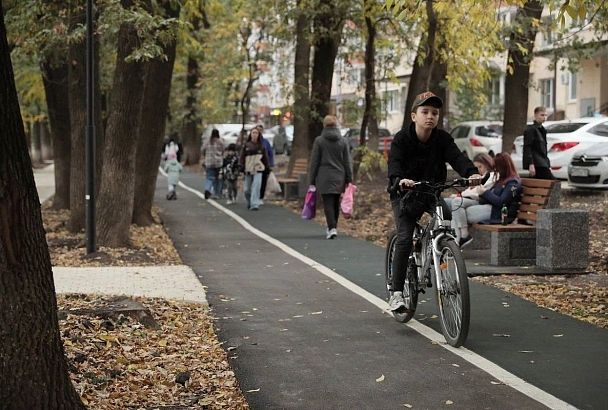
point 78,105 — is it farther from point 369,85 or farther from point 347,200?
point 369,85

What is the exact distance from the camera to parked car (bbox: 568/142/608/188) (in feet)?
76.3

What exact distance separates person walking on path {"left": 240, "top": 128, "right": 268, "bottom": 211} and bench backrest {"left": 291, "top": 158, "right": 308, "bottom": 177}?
2.57 meters

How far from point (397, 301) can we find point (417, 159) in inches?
44.6

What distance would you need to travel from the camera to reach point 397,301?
30.8 feet

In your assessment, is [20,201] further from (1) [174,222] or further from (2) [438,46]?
(2) [438,46]

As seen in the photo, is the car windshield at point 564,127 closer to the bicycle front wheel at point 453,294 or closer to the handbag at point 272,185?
the handbag at point 272,185

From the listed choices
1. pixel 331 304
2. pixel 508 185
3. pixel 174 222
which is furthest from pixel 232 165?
pixel 331 304

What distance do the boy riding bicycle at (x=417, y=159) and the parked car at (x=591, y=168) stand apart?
48.5 feet

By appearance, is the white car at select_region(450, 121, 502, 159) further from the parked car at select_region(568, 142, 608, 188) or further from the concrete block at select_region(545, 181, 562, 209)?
A: the concrete block at select_region(545, 181, 562, 209)

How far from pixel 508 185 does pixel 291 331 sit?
18.7 feet

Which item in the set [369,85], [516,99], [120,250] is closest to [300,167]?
[369,85]

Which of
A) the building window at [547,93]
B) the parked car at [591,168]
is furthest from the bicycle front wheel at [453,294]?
the building window at [547,93]

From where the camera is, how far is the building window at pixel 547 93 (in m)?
58.8

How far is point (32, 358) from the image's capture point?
19.0 feet
